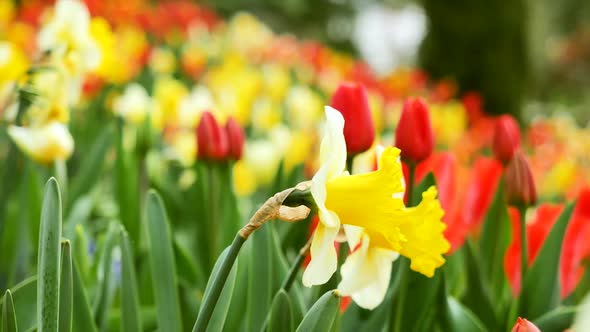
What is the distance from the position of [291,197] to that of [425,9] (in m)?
4.35

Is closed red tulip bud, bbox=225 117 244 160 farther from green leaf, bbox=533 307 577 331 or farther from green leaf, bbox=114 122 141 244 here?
green leaf, bbox=533 307 577 331

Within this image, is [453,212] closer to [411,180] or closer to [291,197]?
[411,180]

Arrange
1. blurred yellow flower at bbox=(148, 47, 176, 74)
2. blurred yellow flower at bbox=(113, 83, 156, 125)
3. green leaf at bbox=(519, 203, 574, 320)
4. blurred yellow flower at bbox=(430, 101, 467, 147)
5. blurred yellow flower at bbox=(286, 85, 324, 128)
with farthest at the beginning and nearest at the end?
blurred yellow flower at bbox=(148, 47, 176, 74)
blurred yellow flower at bbox=(430, 101, 467, 147)
blurred yellow flower at bbox=(286, 85, 324, 128)
blurred yellow flower at bbox=(113, 83, 156, 125)
green leaf at bbox=(519, 203, 574, 320)

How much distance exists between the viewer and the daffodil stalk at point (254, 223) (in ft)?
2.08

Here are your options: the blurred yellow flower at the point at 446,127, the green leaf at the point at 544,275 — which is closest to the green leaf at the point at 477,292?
the green leaf at the point at 544,275

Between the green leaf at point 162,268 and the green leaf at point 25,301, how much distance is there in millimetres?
170

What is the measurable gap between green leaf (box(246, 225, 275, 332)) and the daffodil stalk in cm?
21

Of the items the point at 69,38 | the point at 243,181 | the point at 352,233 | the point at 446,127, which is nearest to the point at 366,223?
the point at 352,233

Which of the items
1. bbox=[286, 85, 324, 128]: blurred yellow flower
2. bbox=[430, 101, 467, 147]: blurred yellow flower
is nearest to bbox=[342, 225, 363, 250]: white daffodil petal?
bbox=[286, 85, 324, 128]: blurred yellow flower

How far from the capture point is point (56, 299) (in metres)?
0.68

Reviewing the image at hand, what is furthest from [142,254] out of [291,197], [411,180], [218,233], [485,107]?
[485,107]

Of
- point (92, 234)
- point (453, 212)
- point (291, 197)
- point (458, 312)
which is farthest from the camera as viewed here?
point (92, 234)

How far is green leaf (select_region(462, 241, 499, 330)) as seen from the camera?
1049mm

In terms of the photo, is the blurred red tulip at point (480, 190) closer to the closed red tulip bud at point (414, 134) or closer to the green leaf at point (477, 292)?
the green leaf at point (477, 292)
